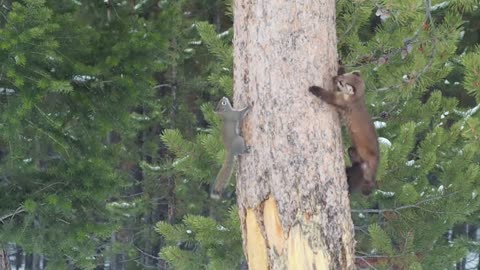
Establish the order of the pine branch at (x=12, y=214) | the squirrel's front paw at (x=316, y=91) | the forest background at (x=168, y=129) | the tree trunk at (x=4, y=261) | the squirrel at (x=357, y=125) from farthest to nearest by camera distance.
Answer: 1. the tree trunk at (x=4, y=261)
2. the pine branch at (x=12, y=214)
3. the forest background at (x=168, y=129)
4. the squirrel at (x=357, y=125)
5. the squirrel's front paw at (x=316, y=91)

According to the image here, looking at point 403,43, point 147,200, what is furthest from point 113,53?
point 147,200

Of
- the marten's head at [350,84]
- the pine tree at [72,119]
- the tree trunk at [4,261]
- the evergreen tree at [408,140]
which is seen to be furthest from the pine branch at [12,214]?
the marten's head at [350,84]

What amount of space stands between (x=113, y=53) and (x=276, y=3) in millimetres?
4131

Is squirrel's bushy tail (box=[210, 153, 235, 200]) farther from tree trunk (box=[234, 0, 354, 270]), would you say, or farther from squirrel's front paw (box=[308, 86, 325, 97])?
squirrel's front paw (box=[308, 86, 325, 97])

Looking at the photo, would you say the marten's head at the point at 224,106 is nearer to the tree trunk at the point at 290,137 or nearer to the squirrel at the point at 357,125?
→ the tree trunk at the point at 290,137

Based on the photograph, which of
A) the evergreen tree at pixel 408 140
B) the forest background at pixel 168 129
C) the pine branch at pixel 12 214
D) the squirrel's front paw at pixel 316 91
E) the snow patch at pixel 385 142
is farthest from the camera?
the pine branch at pixel 12 214

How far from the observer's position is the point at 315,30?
200 inches

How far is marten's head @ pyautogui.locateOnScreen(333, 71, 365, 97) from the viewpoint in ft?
16.7

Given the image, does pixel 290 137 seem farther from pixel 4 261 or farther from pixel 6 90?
pixel 4 261

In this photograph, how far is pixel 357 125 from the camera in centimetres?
557

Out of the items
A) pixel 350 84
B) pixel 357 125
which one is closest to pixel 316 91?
→ pixel 350 84

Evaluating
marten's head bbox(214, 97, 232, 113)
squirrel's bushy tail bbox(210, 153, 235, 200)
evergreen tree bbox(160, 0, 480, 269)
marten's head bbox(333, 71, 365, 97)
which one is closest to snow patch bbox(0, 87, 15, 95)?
evergreen tree bbox(160, 0, 480, 269)

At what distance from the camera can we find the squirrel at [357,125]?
5074 millimetres

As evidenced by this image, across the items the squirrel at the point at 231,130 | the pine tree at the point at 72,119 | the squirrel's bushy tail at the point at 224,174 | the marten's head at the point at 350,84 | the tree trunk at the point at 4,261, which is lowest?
the squirrel's bushy tail at the point at 224,174
